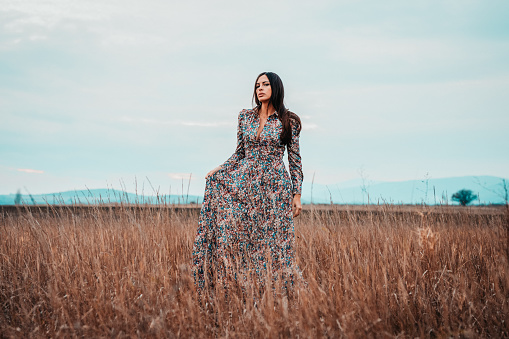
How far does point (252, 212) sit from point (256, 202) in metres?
0.09

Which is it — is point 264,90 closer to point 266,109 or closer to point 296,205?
point 266,109

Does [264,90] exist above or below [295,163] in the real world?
above

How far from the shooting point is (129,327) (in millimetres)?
2430

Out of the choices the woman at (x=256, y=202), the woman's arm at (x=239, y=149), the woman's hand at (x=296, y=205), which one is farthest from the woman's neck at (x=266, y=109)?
the woman's hand at (x=296, y=205)

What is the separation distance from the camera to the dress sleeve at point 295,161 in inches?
135

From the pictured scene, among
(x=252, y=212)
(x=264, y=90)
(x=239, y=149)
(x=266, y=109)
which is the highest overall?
(x=264, y=90)

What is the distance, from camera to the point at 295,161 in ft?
11.4

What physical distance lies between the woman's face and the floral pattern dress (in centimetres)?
18

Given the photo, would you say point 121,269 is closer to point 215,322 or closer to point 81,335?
point 81,335

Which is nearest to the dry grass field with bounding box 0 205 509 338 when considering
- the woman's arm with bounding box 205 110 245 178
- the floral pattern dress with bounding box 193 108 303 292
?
the floral pattern dress with bounding box 193 108 303 292

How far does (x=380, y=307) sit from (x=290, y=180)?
1.33 m

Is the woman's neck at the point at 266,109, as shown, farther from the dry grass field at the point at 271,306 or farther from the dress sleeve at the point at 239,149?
the dry grass field at the point at 271,306

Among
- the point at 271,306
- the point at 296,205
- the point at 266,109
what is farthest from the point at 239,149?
the point at 271,306

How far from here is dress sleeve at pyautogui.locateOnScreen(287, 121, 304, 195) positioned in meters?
3.42
